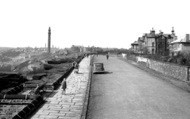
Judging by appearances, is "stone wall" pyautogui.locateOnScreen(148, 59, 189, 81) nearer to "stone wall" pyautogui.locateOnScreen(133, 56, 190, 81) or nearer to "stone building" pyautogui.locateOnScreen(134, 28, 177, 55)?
"stone wall" pyautogui.locateOnScreen(133, 56, 190, 81)

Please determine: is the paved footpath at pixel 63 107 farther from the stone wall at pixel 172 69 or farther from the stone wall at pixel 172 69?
the stone wall at pixel 172 69

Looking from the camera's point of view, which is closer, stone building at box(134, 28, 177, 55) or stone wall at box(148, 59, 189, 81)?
stone wall at box(148, 59, 189, 81)

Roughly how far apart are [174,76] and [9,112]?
1823cm

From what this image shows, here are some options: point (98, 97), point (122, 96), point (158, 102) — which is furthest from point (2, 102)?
point (158, 102)

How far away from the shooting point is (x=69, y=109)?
12.0m

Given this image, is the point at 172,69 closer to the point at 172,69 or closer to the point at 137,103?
the point at 172,69

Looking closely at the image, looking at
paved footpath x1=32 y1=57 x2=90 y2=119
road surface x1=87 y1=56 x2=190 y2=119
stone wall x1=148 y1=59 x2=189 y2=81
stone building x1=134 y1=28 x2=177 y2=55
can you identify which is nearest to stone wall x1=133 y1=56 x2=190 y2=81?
stone wall x1=148 y1=59 x2=189 y2=81

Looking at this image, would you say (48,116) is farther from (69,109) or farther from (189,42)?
(189,42)

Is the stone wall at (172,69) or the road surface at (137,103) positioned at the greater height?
the stone wall at (172,69)

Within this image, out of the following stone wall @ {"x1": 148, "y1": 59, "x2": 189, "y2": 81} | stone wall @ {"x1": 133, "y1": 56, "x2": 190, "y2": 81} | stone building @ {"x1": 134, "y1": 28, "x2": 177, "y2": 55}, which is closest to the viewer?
stone wall @ {"x1": 133, "y1": 56, "x2": 190, "y2": 81}

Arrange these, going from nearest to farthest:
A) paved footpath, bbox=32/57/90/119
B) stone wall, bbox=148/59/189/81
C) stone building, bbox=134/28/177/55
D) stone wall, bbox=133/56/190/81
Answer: paved footpath, bbox=32/57/90/119 → stone wall, bbox=133/56/190/81 → stone wall, bbox=148/59/189/81 → stone building, bbox=134/28/177/55

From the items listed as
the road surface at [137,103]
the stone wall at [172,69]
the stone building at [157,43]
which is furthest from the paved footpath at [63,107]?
the stone building at [157,43]

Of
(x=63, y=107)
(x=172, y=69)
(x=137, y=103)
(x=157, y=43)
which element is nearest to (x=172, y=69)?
(x=172, y=69)

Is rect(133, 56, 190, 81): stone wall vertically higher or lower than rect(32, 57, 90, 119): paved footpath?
higher
